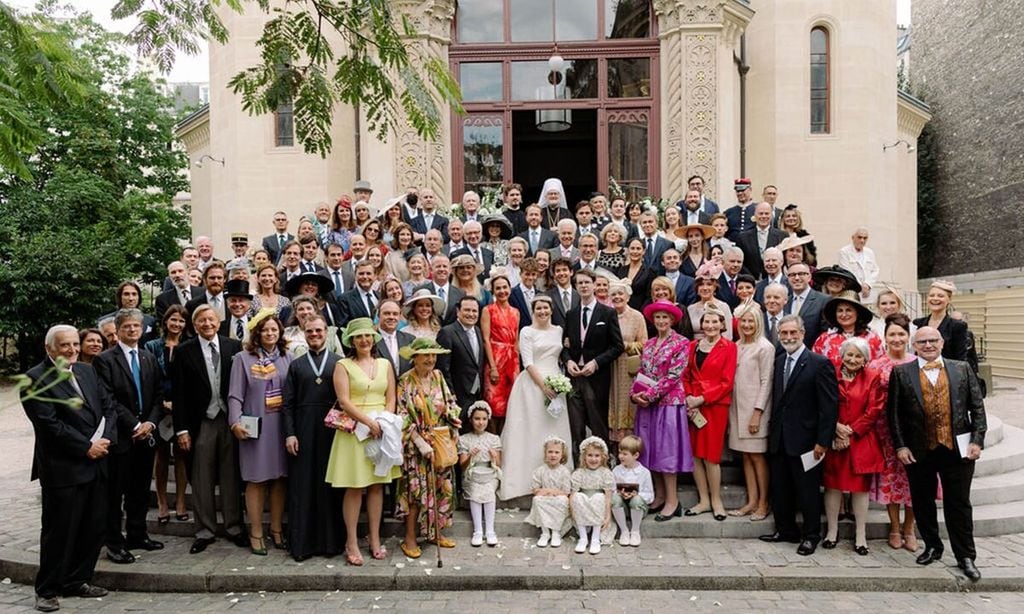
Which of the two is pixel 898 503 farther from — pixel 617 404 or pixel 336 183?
pixel 336 183

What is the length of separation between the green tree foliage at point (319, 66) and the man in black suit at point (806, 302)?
489 cm

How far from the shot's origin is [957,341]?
7.45 meters

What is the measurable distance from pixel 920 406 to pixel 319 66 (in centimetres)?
538

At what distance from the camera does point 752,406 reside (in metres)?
6.91

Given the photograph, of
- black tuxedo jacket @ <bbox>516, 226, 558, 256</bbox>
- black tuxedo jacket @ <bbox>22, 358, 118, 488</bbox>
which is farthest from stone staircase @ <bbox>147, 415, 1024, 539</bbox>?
black tuxedo jacket @ <bbox>516, 226, 558, 256</bbox>

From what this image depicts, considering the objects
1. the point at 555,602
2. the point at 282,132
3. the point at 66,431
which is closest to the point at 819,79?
the point at 282,132

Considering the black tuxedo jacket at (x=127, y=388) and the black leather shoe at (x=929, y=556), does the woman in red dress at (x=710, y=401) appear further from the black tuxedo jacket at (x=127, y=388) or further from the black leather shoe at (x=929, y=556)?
the black tuxedo jacket at (x=127, y=388)

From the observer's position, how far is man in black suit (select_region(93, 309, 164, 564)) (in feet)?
21.2

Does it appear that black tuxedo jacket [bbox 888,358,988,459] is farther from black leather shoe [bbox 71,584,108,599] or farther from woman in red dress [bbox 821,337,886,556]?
black leather shoe [bbox 71,584,108,599]

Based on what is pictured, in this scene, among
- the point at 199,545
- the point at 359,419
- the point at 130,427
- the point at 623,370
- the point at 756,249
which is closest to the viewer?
the point at 359,419

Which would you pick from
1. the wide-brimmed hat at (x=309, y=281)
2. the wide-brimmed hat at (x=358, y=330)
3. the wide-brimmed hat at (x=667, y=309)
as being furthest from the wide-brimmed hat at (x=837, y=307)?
the wide-brimmed hat at (x=309, y=281)

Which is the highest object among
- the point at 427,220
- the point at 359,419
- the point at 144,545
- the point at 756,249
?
the point at 427,220

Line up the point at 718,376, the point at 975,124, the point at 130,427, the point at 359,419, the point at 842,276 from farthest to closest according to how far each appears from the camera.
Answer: the point at 975,124 → the point at 842,276 → the point at 718,376 → the point at 130,427 → the point at 359,419

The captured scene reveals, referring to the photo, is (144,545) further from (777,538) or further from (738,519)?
(777,538)
